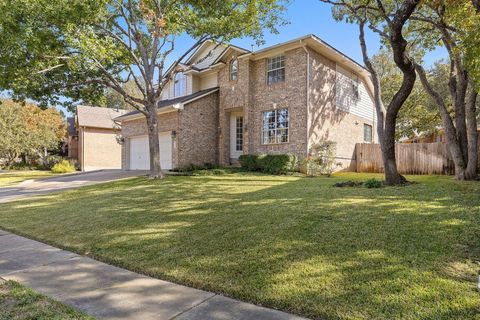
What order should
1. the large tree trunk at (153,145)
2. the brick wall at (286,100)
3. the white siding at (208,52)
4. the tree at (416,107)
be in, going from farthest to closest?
the tree at (416,107), the white siding at (208,52), the brick wall at (286,100), the large tree trunk at (153,145)

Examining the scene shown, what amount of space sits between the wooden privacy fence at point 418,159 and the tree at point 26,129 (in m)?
30.5

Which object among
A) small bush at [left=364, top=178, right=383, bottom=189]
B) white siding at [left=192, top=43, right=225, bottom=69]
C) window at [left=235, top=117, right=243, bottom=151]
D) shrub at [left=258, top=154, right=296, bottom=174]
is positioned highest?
white siding at [left=192, top=43, right=225, bottom=69]

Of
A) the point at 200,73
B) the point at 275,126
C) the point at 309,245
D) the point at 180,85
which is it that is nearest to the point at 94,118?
the point at 180,85

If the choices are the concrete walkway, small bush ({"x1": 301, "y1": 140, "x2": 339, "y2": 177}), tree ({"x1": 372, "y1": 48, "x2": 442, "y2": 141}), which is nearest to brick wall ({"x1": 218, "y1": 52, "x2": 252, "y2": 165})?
small bush ({"x1": 301, "y1": 140, "x2": 339, "y2": 177})

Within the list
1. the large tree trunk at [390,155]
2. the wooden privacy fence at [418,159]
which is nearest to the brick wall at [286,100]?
the wooden privacy fence at [418,159]

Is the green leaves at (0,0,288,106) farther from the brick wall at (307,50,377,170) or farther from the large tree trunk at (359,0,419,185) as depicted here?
the large tree trunk at (359,0,419,185)

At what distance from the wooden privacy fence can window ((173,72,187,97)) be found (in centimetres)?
1362

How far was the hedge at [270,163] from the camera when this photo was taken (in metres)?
15.7

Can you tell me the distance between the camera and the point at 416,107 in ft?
85.6

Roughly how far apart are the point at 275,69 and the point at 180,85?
845 cm

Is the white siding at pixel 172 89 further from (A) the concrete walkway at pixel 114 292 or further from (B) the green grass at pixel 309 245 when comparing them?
(A) the concrete walkway at pixel 114 292

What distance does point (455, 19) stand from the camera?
400 inches

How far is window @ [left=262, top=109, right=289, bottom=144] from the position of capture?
1719 centimetres

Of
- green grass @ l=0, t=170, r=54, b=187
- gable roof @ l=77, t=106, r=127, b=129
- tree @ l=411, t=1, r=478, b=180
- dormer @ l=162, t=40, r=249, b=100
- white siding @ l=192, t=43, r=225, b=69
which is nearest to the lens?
tree @ l=411, t=1, r=478, b=180
